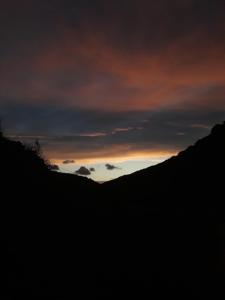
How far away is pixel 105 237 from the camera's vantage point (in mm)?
24484

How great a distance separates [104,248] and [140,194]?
22.5 meters

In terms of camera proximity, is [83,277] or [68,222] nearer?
[83,277]

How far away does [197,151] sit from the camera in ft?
144

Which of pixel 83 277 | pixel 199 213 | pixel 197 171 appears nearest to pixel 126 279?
pixel 83 277

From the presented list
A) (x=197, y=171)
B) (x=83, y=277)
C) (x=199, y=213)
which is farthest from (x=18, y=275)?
(x=197, y=171)

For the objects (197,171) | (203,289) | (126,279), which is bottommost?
(203,289)

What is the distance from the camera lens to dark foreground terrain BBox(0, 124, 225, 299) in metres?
17.9

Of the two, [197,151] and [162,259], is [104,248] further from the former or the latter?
[197,151]

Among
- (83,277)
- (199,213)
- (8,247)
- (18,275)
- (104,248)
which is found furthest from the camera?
(199,213)

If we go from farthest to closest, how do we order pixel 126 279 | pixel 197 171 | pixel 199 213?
pixel 197 171
pixel 199 213
pixel 126 279

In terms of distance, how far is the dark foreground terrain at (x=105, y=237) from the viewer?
17938 mm

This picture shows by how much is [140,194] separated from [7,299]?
3113cm

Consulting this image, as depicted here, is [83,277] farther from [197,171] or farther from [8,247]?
[197,171]

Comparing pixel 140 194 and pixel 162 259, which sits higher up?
pixel 140 194
